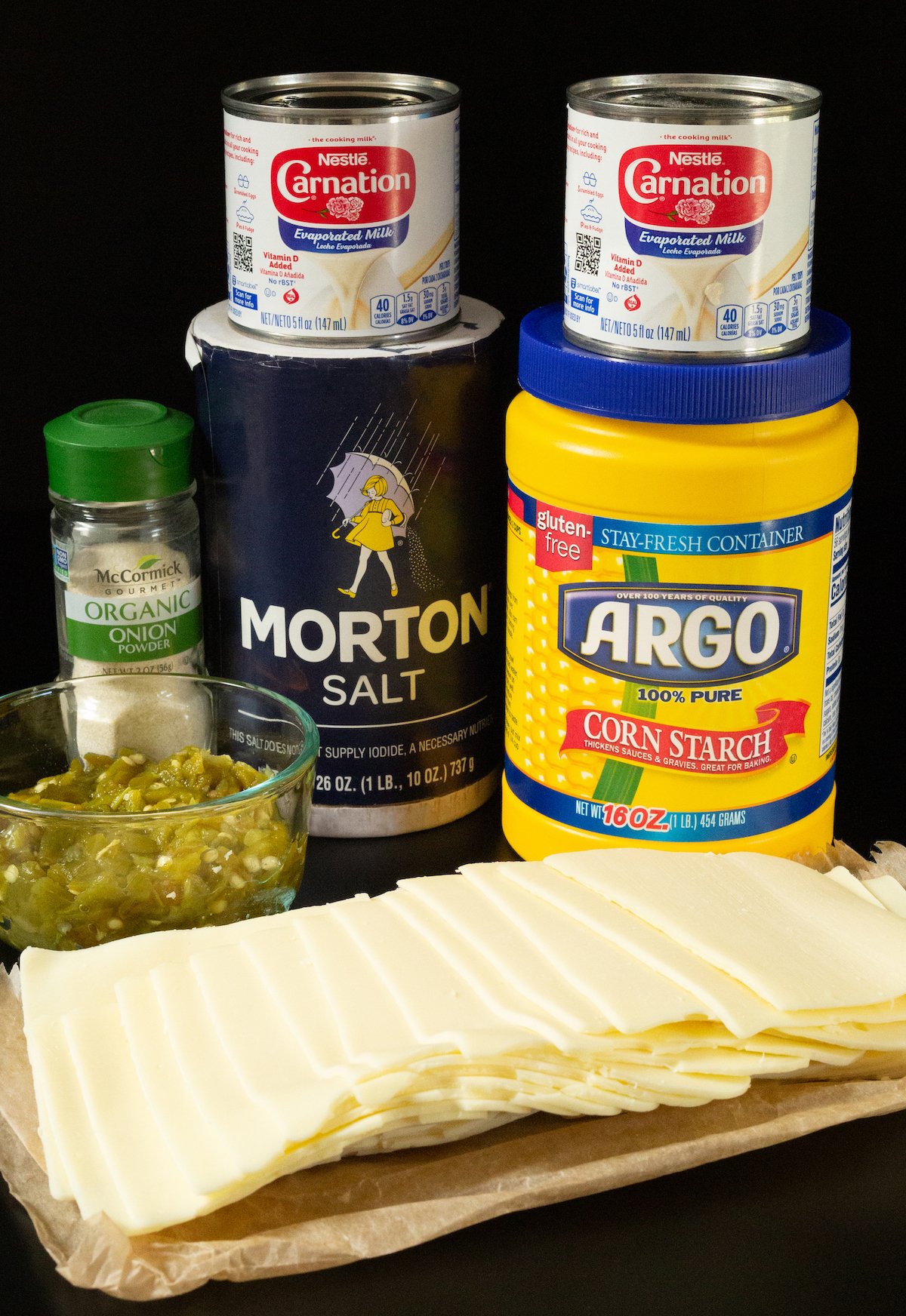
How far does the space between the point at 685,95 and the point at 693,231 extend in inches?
7.6

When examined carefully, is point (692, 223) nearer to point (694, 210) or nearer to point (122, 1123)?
point (694, 210)

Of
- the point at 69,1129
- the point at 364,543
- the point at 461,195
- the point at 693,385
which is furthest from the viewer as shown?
the point at 461,195

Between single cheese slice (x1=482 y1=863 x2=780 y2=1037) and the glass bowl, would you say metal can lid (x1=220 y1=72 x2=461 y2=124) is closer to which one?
the glass bowl

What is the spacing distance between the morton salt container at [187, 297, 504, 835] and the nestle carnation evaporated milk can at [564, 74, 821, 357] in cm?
19

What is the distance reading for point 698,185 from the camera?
131 cm

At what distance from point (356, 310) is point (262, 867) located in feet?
1.55

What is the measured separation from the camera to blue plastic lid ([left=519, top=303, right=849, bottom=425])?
1346mm

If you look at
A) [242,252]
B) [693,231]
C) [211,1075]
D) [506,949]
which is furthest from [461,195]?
[211,1075]

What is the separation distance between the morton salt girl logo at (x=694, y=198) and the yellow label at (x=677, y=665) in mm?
219

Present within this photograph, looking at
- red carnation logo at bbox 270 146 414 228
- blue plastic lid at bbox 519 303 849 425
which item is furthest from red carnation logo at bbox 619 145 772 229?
red carnation logo at bbox 270 146 414 228

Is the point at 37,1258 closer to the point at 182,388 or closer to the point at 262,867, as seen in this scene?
the point at 262,867

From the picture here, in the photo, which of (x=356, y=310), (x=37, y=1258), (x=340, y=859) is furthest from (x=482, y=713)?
(x=37, y=1258)

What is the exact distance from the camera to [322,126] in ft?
4.64

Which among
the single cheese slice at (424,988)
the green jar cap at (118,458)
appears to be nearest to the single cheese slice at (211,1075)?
the single cheese slice at (424,988)
